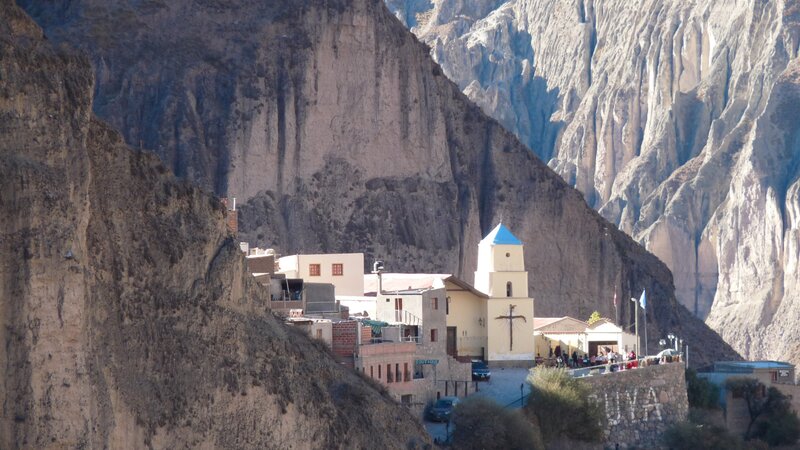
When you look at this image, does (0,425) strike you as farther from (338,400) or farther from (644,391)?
(644,391)

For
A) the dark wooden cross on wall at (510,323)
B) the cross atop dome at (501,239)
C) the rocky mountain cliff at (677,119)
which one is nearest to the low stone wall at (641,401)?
the dark wooden cross on wall at (510,323)

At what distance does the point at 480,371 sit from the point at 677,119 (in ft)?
314

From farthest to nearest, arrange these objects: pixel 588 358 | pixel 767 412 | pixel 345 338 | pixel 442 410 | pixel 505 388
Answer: pixel 767 412
pixel 588 358
pixel 505 388
pixel 442 410
pixel 345 338

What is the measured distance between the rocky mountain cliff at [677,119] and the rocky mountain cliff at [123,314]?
269 feet

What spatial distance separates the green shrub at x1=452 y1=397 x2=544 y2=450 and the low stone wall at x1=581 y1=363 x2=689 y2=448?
4875 mm

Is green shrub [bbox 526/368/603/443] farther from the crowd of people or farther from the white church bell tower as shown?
the white church bell tower

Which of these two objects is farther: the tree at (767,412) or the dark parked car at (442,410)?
the tree at (767,412)

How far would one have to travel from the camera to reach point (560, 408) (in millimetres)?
57906

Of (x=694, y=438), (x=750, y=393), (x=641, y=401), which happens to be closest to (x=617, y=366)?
(x=641, y=401)

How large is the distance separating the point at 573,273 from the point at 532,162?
19.3 feet

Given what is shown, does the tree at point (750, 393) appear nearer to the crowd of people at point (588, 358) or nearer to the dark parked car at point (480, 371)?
the crowd of people at point (588, 358)

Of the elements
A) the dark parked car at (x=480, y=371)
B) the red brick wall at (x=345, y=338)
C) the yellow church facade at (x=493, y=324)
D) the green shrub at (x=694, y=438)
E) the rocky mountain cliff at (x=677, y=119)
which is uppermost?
the rocky mountain cliff at (x=677, y=119)

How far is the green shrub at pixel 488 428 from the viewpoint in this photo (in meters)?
53.4

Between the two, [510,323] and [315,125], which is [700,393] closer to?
[510,323]
